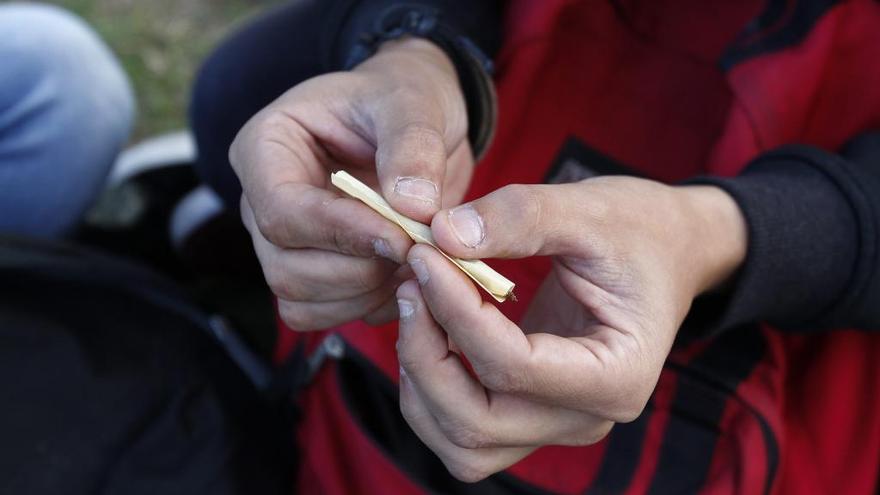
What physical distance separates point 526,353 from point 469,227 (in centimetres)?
9

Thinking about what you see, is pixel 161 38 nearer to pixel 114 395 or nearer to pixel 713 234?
pixel 114 395

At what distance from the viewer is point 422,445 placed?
0.75 meters

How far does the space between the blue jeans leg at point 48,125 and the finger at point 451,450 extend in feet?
2.39

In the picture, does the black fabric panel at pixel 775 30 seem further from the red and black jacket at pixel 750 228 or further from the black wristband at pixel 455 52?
the black wristband at pixel 455 52

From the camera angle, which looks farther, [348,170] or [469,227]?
[348,170]

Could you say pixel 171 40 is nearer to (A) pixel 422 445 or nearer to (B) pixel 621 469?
(A) pixel 422 445

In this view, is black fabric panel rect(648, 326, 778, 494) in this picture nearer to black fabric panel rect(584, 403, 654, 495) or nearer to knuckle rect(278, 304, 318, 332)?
black fabric panel rect(584, 403, 654, 495)

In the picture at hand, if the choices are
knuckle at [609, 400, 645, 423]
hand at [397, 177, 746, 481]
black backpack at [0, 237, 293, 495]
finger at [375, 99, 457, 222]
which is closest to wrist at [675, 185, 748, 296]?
hand at [397, 177, 746, 481]

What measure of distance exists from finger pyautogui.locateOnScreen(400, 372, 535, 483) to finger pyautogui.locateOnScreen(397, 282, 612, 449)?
0.02 meters

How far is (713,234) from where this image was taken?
65 cm

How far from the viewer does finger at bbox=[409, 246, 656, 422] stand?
1.66ft

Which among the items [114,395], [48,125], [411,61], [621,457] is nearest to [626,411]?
[621,457]

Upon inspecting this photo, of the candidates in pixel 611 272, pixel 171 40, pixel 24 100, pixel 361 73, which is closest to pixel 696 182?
pixel 611 272

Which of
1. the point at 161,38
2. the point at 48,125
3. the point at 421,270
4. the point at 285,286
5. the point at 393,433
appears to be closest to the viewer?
the point at 421,270
